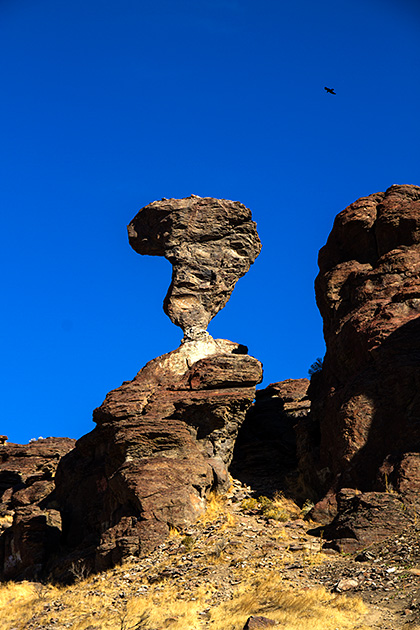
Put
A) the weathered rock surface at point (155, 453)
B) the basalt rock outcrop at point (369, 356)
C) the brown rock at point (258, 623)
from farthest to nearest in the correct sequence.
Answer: the weathered rock surface at point (155, 453) → the basalt rock outcrop at point (369, 356) → the brown rock at point (258, 623)

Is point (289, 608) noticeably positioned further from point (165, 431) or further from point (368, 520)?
point (165, 431)

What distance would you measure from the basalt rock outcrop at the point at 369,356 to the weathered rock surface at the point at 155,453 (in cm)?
411

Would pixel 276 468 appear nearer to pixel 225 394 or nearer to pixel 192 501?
pixel 225 394

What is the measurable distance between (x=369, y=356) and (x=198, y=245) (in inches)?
566

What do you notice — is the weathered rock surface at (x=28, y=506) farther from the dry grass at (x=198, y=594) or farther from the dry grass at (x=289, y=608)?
the dry grass at (x=289, y=608)

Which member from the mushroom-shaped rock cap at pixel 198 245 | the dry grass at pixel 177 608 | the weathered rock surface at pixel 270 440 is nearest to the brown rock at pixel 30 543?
the dry grass at pixel 177 608

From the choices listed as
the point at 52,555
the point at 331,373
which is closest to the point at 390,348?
the point at 331,373

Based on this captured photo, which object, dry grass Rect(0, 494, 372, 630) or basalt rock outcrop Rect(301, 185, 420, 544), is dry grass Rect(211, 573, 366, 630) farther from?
basalt rock outcrop Rect(301, 185, 420, 544)

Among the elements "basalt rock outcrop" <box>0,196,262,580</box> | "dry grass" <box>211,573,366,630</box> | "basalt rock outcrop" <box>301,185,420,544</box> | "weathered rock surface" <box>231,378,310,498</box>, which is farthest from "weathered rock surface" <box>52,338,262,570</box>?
"dry grass" <box>211,573,366,630</box>

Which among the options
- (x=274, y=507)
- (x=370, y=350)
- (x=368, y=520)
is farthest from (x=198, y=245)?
(x=368, y=520)

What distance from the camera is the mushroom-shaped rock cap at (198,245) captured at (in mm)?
40062

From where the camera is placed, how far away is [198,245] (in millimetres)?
41375

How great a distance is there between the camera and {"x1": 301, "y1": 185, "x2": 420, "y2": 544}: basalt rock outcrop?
27.4 meters

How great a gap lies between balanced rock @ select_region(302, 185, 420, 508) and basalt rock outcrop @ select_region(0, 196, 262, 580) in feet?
13.9
